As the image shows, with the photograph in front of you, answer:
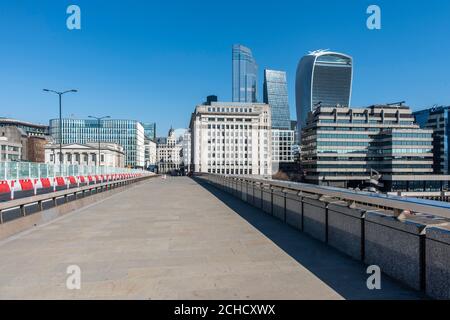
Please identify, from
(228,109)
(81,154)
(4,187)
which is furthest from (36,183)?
(228,109)

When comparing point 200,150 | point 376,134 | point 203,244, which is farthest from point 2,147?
point 376,134

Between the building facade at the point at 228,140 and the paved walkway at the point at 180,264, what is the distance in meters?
157

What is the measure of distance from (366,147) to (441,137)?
41.6 m

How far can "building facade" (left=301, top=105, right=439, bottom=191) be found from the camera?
118875mm

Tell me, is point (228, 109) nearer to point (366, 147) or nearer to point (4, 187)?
point (366, 147)

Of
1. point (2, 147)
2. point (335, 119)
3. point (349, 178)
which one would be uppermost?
point (335, 119)

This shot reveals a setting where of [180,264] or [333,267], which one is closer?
[333,267]

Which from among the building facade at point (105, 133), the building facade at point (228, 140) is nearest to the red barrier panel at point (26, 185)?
the building facade at point (228, 140)

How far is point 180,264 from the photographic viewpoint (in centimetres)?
605

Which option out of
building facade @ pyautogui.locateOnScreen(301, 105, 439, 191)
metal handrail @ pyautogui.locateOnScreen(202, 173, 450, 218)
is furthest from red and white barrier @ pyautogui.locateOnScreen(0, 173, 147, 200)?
building facade @ pyautogui.locateOnScreen(301, 105, 439, 191)

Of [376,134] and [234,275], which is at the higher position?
[376,134]

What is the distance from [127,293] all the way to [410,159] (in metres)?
133

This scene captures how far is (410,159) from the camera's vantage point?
11869 centimetres
